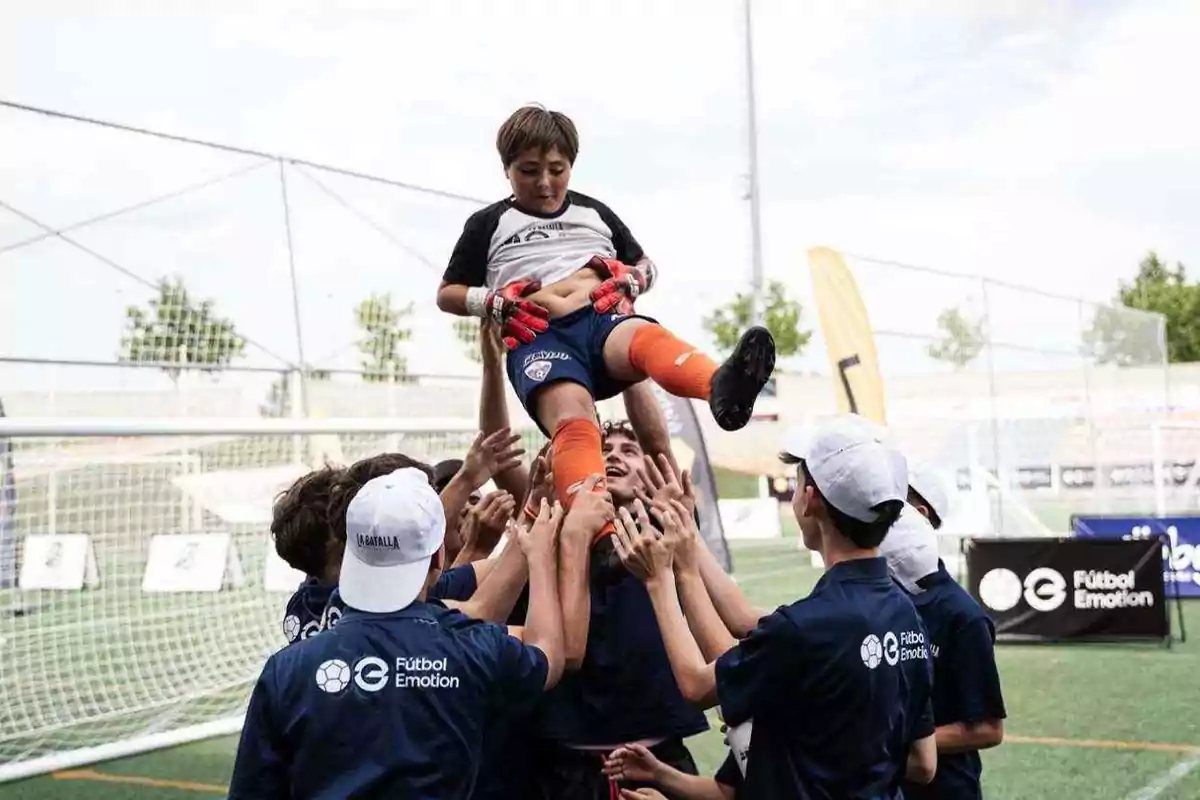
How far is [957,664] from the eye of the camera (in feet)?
12.5

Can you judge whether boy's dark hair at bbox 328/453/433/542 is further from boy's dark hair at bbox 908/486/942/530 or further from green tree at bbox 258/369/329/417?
green tree at bbox 258/369/329/417

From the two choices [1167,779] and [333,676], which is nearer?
[333,676]

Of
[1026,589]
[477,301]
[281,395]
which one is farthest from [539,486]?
[1026,589]

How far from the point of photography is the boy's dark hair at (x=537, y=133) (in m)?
3.70

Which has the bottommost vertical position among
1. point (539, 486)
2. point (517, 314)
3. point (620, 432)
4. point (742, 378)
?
point (539, 486)

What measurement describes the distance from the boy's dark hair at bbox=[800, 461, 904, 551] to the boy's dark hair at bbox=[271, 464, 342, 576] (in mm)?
1213

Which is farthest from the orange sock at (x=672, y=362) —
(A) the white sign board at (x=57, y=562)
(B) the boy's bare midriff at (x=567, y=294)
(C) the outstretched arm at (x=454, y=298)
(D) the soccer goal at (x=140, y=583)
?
(A) the white sign board at (x=57, y=562)

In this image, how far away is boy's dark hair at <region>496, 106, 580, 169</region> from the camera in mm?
3701

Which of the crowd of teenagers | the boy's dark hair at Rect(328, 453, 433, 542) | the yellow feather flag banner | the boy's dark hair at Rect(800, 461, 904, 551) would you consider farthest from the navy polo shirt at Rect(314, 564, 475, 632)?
the yellow feather flag banner

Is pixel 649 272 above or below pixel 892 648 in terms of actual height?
above

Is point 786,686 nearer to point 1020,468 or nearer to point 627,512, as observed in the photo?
point 627,512

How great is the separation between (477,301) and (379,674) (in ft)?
4.79

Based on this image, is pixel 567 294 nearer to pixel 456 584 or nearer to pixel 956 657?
pixel 456 584

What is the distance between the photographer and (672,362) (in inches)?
134
